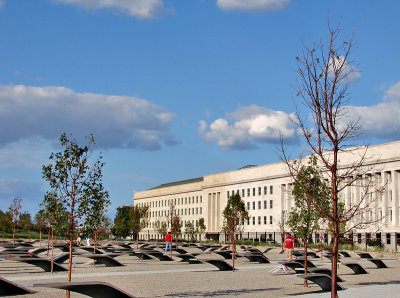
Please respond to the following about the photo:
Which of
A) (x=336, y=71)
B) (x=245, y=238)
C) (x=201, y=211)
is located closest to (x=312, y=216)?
(x=336, y=71)

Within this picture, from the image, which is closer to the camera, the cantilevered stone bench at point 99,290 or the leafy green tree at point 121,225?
the cantilevered stone bench at point 99,290

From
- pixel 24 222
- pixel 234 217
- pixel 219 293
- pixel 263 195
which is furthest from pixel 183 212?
pixel 219 293

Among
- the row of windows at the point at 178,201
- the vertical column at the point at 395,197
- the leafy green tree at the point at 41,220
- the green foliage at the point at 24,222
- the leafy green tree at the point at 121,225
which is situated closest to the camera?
the leafy green tree at the point at 41,220

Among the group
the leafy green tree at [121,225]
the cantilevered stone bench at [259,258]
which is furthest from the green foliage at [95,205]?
the leafy green tree at [121,225]

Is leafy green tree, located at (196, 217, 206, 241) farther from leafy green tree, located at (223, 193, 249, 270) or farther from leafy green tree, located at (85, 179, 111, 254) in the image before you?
leafy green tree, located at (85, 179, 111, 254)

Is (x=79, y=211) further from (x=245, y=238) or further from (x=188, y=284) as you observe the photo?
(x=245, y=238)

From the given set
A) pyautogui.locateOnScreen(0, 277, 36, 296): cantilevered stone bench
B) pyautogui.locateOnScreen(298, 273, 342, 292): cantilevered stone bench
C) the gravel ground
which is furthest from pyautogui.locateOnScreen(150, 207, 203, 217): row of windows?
pyautogui.locateOnScreen(0, 277, 36, 296): cantilevered stone bench

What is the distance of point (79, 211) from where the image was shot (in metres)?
14.8

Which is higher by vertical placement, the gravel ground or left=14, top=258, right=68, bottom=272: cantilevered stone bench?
left=14, top=258, right=68, bottom=272: cantilevered stone bench

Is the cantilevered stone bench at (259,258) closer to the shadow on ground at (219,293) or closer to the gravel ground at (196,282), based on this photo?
the gravel ground at (196,282)

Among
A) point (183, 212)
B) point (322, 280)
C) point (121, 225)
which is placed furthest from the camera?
point (121, 225)

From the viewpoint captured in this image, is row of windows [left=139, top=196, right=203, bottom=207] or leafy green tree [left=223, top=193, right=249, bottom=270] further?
row of windows [left=139, top=196, right=203, bottom=207]

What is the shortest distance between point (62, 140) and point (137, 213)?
6200 cm

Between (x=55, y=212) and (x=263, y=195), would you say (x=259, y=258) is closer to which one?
(x=55, y=212)
